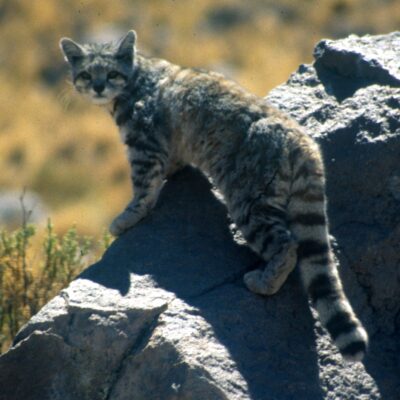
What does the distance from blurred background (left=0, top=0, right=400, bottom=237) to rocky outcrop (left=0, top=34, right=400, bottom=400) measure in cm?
955

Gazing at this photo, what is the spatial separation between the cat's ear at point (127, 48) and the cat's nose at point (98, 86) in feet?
0.94

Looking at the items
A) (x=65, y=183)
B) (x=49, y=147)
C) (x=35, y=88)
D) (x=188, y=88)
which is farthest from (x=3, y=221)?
(x=188, y=88)

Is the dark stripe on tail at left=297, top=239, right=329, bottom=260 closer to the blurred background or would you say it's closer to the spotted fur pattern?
the spotted fur pattern

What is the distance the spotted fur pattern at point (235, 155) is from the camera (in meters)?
5.99

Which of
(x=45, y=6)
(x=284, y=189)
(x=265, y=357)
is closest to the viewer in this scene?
(x=265, y=357)

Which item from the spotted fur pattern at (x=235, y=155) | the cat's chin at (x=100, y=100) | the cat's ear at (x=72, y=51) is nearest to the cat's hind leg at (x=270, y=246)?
the spotted fur pattern at (x=235, y=155)

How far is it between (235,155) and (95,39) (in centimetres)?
1596

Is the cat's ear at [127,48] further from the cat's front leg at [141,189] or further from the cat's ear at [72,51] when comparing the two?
the cat's front leg at [141,189]

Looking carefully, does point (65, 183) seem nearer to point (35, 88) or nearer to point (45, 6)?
point (35, 88)

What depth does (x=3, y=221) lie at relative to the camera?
15.7 m

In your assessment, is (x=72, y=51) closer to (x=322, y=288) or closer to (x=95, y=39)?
(x=322, y=288)

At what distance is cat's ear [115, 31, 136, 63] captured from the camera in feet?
24.5

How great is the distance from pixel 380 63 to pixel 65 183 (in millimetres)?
11617

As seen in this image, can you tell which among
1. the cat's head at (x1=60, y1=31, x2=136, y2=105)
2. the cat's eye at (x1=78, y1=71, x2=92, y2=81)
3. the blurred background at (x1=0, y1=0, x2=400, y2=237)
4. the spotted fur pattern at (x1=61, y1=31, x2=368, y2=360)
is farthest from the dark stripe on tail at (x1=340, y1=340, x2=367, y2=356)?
the blurred background at (x1=0, y1=0, x2=400, y2=237)
